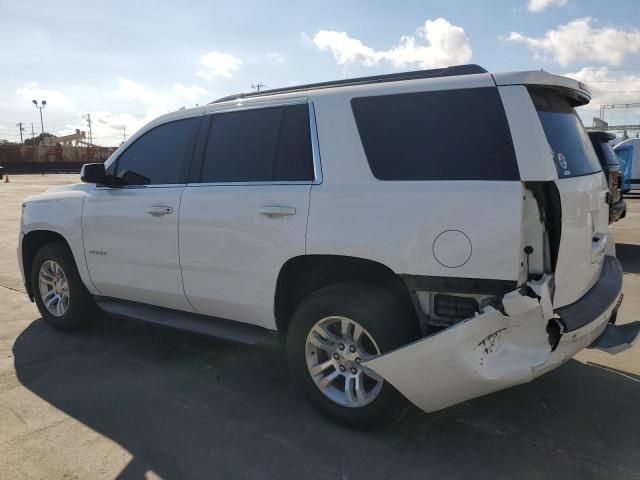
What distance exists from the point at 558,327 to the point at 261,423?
5.98 ft

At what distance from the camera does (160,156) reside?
419cm

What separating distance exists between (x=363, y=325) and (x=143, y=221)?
1.99 meters

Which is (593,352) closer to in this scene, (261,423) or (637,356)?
(637,356)

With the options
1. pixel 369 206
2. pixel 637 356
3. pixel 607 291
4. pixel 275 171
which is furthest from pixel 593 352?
pixel 275 171

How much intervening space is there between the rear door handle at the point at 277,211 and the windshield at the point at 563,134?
1.48 m

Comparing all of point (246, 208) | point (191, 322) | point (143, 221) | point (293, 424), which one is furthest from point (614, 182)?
point (143, 221)

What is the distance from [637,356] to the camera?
169 inches

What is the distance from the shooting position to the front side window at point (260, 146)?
11.2ft

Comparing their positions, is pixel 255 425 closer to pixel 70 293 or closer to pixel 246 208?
pixel 246 208

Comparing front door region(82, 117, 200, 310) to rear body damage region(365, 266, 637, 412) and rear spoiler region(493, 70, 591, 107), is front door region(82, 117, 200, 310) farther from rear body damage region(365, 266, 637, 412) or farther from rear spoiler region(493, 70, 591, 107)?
rear spoiler region(493, 70, 591, 107)

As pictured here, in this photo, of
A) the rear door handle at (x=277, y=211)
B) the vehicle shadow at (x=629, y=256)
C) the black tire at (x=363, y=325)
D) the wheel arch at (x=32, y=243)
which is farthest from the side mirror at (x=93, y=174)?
the vehicle shadow at (x=629, y=256)

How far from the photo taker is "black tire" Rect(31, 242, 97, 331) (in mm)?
4793

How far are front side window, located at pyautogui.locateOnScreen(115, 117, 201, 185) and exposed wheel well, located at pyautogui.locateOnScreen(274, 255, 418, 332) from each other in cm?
120

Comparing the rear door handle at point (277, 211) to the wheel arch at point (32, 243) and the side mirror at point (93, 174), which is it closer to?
the side mirror at point (93, 174)
